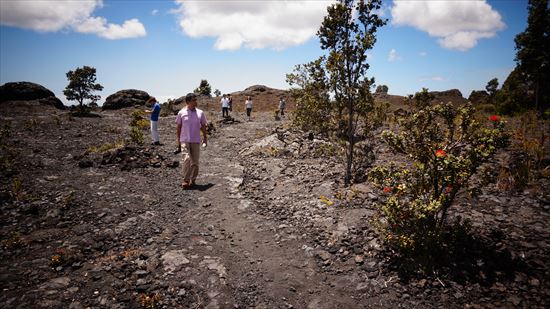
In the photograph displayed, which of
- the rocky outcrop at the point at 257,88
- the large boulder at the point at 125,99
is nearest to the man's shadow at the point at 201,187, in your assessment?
the large boulder at the point at 125,99

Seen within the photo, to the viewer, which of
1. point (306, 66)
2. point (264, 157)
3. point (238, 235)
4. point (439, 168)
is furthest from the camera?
point (264, 157)

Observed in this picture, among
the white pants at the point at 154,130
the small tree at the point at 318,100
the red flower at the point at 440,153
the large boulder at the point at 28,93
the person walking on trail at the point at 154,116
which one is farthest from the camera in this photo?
the large boulder at the point at 28,93

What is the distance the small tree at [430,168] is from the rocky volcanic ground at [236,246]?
0.52m

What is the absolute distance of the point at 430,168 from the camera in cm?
464

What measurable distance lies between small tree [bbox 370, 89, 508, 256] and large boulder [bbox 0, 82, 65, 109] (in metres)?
46.9

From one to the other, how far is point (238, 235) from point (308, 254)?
5.39 ft

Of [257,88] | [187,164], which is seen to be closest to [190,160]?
[187,164]

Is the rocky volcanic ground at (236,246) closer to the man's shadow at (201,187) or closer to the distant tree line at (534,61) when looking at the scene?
the man's shadow at (201,187)

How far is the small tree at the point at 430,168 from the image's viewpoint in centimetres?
423

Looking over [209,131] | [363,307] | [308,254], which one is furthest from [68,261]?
[209,131]

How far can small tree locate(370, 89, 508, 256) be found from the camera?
4.23m

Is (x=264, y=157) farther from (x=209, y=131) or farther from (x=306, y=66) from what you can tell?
(x=209, y=131)

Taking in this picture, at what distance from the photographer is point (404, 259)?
14.9 ft

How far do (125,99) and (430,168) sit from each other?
48.6 m
